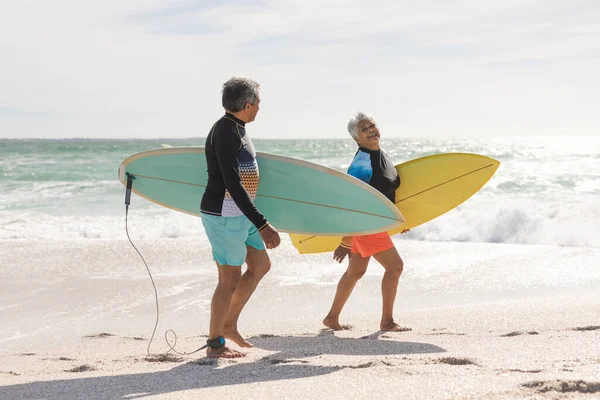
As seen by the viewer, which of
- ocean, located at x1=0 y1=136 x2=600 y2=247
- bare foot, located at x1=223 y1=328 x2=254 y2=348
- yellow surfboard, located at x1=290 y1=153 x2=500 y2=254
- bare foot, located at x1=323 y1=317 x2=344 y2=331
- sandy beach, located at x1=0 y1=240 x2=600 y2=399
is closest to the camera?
sandy beach, located at x1=0 y1=240 x2=600 y2=399

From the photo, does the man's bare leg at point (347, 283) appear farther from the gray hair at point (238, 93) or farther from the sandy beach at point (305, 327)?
the gray hair at point (238, 93)

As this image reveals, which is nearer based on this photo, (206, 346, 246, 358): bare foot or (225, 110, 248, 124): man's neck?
(225, 110, 248, 124): man's neck

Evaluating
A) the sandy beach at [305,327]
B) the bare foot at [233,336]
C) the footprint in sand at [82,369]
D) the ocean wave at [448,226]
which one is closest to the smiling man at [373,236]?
the sandy beach at [305,327]

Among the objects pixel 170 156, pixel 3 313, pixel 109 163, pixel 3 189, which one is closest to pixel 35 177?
pixel 3 189

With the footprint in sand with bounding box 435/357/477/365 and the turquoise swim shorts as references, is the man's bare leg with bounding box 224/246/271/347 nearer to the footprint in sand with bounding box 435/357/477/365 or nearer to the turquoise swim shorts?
the turquoise swim shorts

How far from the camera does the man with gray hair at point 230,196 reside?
298 centimetres

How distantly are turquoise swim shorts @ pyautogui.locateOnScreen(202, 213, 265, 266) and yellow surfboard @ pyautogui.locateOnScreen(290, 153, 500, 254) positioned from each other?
4.94 ft

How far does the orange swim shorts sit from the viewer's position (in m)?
3.95

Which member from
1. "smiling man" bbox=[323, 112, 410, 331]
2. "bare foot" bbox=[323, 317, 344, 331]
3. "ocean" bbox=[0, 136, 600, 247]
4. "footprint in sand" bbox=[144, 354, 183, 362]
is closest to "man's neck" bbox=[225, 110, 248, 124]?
"smiling man" bbox=[323, 112, 410, 331]

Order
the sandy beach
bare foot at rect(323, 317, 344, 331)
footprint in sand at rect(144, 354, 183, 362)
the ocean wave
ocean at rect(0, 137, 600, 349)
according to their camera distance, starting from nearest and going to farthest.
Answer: the sandy beach → footprint in sand at rect(144, 354, 183, 362) → bare foot at rect(323, 317, 344, 331) → ocean at rect(0, 137, 600, 349) → the ocean wave

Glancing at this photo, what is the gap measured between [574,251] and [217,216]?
4977 millimetres

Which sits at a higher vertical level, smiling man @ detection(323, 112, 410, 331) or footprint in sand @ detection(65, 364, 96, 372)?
smiling man @ detection(323, 112, 410, 331)

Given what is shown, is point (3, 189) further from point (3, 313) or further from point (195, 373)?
point (195, 373)

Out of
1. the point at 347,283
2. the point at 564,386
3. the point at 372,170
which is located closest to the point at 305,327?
the point at 347,283
